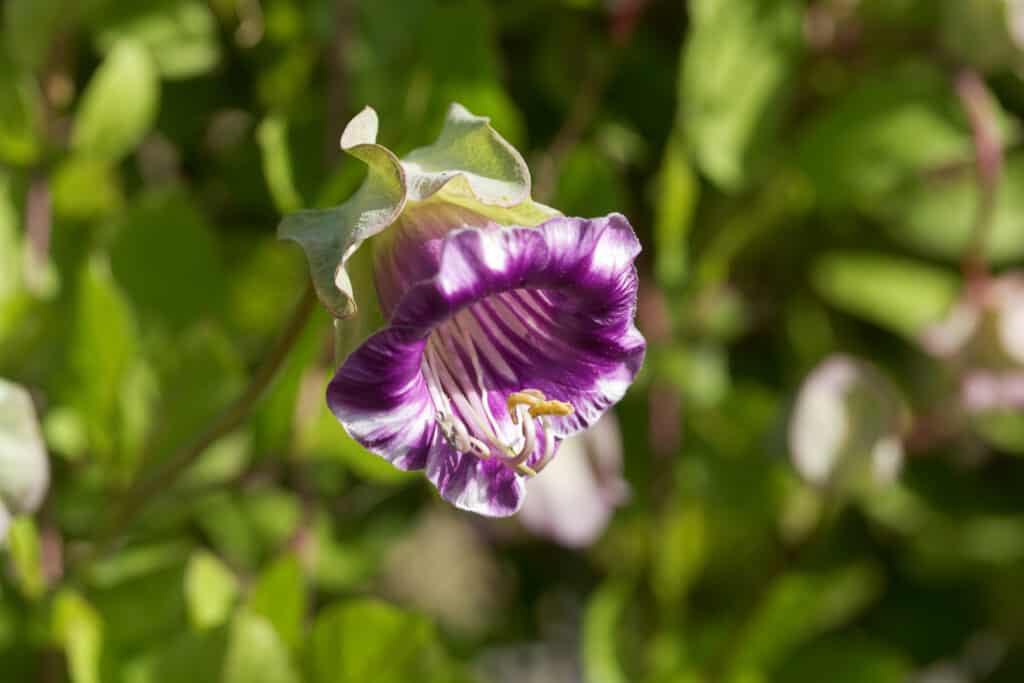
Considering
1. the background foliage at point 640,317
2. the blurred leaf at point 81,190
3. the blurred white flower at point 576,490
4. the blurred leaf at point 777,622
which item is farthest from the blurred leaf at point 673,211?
the blurred leaf at point 81,190

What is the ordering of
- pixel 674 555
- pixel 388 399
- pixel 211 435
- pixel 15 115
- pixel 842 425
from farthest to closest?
pixel 674 555, pixel 842 425, pixel 15 115, pixel 211 435, pixel 388 399

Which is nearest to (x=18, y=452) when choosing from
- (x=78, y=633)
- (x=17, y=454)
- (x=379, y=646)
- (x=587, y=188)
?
(x=17, y=454)

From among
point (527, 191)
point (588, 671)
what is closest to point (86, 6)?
point (527, 191)

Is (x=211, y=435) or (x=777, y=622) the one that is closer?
(x=211, y=435)

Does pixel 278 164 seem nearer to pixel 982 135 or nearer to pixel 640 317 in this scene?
pixel 640 317

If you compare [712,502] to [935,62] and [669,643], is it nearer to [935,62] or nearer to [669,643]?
[669,643]

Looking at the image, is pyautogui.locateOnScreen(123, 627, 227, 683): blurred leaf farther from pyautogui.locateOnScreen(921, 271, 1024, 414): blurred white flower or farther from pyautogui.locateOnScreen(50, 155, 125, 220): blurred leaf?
pyautogui.locateOnScreen(921, 271, 1024, 414): blurred white flower

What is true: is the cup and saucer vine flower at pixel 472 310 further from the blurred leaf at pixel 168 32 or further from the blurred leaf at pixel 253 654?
the blurred leaf at pixel 168 32
